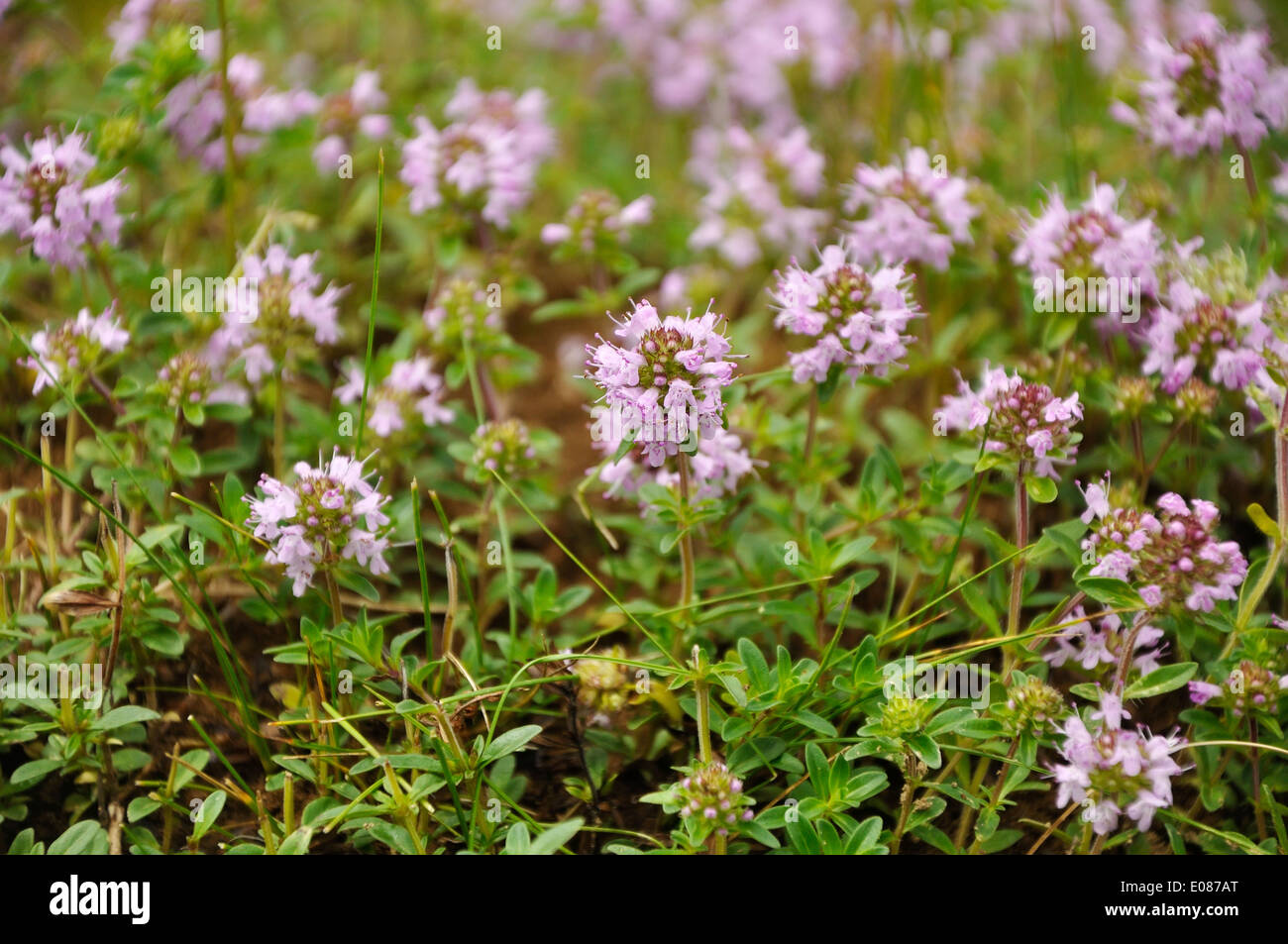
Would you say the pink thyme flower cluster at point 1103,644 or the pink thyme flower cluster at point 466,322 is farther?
the pink thyme flower cluster at point 466,322

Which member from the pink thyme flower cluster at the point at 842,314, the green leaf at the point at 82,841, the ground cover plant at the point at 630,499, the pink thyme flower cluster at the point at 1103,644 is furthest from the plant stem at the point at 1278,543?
the green leaf at the point at 82,841

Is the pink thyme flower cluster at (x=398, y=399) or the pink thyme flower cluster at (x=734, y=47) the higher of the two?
the pink thyme flower cluster at (x=734, y=47)

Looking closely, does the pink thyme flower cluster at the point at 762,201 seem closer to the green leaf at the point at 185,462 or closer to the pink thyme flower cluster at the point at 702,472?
the pink thyme flower cluster at the point at 702,472

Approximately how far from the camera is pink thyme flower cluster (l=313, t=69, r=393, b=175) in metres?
3.34

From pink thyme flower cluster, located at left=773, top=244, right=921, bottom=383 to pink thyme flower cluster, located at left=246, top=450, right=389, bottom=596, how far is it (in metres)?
0.97

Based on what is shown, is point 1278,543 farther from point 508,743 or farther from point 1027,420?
point 508,743

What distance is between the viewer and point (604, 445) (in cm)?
262

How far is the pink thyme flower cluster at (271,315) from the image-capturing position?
252cm

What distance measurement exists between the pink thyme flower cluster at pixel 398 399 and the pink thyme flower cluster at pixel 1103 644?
1568 mm

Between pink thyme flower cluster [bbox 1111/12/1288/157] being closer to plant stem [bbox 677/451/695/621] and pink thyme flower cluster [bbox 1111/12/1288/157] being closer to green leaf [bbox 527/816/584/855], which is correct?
plant stem [bbox 677/451/695/621]

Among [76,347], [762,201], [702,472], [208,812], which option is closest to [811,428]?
[702,472]

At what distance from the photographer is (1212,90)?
2.72 meters
